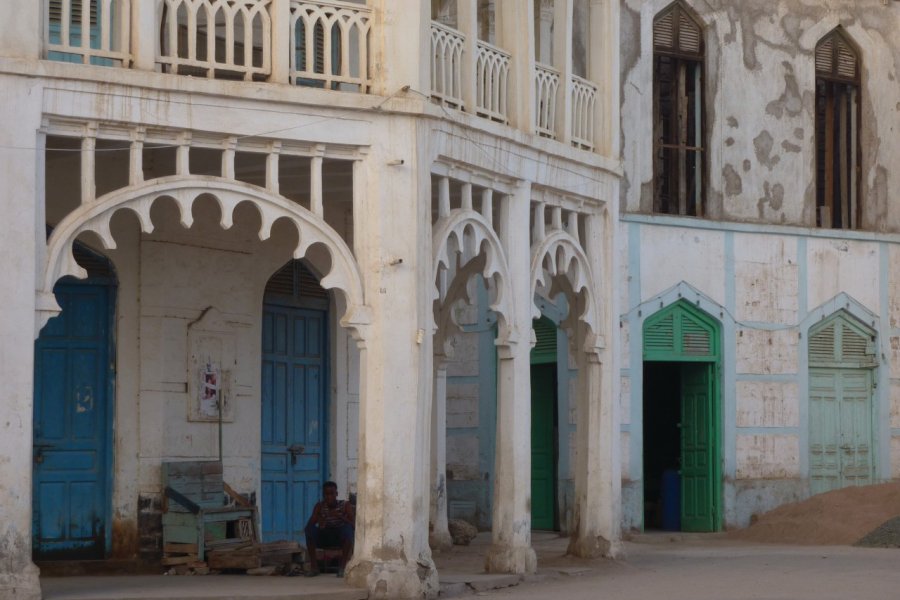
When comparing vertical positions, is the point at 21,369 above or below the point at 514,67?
below

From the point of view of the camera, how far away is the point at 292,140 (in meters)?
12.2

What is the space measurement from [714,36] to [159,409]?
33.3 ft

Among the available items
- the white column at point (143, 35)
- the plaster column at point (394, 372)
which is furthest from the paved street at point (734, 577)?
the white column at point (143, 35)

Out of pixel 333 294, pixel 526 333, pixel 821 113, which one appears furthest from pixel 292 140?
pixel 821 113

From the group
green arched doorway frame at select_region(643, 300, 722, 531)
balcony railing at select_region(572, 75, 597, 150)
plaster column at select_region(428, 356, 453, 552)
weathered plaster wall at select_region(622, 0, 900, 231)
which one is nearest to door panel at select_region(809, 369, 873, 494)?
green arched doorway frame at select_region(643, 300, 722, 531)

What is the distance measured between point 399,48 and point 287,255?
3.60 meters

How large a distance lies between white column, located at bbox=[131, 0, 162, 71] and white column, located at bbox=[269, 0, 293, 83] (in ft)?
Result: 3.12

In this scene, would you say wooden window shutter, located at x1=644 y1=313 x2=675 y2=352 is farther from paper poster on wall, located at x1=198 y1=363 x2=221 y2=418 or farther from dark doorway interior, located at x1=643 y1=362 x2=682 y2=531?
paper poster on wall, located at x1=198 y1=363 x2=221 y2=418

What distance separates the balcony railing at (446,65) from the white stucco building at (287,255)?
25 mm

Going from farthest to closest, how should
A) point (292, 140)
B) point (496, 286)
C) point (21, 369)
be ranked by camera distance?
1. point (496, 286)
2. point (292, 140)
3. point (21, 369)

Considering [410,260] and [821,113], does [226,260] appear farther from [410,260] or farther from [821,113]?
[821,113]

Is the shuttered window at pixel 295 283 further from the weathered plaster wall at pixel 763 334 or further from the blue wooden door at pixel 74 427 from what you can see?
the weathered plaster wall at pixel 763 334

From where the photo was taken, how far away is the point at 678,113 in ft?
69.5

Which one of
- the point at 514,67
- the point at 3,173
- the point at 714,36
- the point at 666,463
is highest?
the point at 714,36
